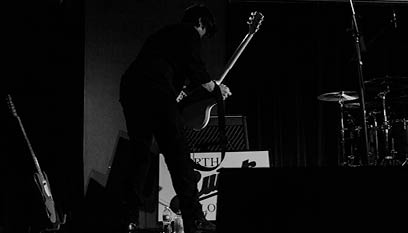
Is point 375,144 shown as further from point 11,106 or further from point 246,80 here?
point 11,106

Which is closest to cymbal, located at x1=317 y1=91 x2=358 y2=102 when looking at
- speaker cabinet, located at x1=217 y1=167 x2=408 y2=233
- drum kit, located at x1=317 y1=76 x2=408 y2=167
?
drum kit, located at x1=317 y1=76 x2=408 y2=167

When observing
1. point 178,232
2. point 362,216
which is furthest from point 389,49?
point 362,216

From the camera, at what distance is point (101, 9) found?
3.80 m

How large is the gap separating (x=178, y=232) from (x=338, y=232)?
5.74 feet

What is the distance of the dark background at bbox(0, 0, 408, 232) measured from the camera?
3.57 metres

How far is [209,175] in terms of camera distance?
337cm

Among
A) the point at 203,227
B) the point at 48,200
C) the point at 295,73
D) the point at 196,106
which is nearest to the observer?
the point at 203,227

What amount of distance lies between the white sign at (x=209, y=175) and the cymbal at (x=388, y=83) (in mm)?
1720

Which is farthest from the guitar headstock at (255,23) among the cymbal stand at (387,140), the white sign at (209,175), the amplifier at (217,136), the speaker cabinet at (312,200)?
the speaker cabinet at (312,200)

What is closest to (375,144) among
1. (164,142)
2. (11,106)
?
(164,142)

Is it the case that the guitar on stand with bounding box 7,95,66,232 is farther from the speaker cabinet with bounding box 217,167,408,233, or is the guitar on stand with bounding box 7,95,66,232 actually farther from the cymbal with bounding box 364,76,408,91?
the cymbal with bounding box 364,76,408,91

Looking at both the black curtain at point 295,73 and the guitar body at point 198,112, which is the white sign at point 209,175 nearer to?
the guitar body at point 198,112

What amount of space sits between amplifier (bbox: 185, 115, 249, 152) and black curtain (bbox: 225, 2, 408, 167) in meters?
1.21

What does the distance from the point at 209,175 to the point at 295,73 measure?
2.28 metres
